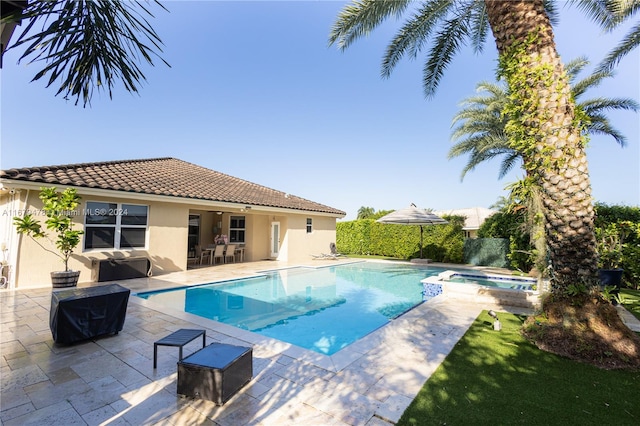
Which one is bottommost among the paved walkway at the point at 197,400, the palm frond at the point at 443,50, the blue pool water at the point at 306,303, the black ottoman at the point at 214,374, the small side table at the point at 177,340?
the blue pool water at the point at 306,303

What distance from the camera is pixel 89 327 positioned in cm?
550

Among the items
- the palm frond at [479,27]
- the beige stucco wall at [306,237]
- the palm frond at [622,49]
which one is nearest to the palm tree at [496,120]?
the palm frond at [622,49]

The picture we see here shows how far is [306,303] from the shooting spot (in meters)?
10.4

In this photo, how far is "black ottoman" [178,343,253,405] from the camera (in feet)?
11.6

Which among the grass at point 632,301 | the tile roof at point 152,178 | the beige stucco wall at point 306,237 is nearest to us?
the grass at point 632,301

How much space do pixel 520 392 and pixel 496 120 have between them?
15.5 m

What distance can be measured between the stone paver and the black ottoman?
11cm

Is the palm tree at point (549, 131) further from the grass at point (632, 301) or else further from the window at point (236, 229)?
the window at point (236, 229)

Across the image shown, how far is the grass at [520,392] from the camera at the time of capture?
11.0ft

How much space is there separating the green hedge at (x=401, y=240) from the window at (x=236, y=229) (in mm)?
10564

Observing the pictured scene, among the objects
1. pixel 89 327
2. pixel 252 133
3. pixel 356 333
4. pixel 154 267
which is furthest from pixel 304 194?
pixel 89 327

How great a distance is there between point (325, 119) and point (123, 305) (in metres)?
18.0

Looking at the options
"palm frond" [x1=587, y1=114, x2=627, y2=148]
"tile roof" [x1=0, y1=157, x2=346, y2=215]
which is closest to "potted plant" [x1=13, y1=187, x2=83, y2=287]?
"tile roof" [x1=0, y1=157, x2=346, y2=215]

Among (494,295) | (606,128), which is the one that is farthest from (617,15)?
(494,295)
